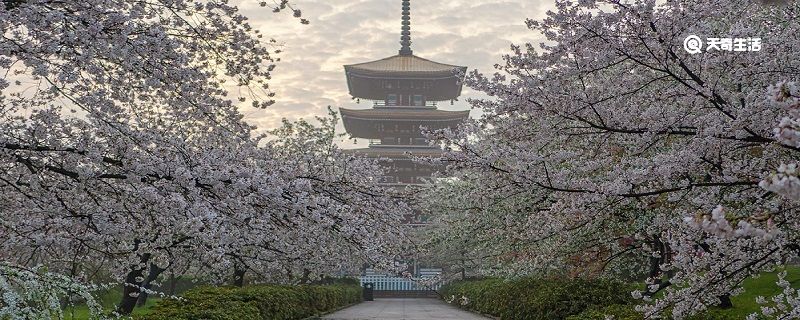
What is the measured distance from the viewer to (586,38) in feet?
22.3

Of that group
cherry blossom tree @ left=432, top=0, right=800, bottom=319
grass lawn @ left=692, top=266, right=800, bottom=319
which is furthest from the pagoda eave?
cherry blossom tree @ left=432, top=0, right=800, bottom=319

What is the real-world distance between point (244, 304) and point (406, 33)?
1879 inches

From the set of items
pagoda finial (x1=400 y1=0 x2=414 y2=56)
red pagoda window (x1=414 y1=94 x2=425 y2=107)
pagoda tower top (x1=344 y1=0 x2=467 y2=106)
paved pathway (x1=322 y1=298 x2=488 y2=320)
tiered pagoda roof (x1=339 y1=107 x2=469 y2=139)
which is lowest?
paved pathway (x1=322 y1=298 x2=488 y2=320)

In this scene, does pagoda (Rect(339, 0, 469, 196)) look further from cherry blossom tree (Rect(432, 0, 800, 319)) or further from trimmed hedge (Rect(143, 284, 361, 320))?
cherry blossom tree (Rect(432, 0, 800, 319))

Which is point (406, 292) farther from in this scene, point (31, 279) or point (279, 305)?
point (31, 279)

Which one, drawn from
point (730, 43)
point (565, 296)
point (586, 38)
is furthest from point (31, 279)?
point (565, 296)

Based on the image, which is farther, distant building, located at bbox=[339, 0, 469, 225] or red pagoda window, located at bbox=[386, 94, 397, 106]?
red pagoda window, located at bbox=[386, 94, 397, 106]

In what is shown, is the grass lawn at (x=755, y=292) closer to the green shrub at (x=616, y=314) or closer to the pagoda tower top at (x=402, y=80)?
the green shrub at (x=616, y=314)

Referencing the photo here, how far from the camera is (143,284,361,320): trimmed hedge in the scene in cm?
941

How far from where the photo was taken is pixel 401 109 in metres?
49.6

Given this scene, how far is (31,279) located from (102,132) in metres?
2.65

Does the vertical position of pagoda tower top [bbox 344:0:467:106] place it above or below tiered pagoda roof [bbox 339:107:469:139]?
above

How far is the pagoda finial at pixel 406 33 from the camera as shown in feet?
183

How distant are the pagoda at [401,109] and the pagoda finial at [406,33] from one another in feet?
10.2
